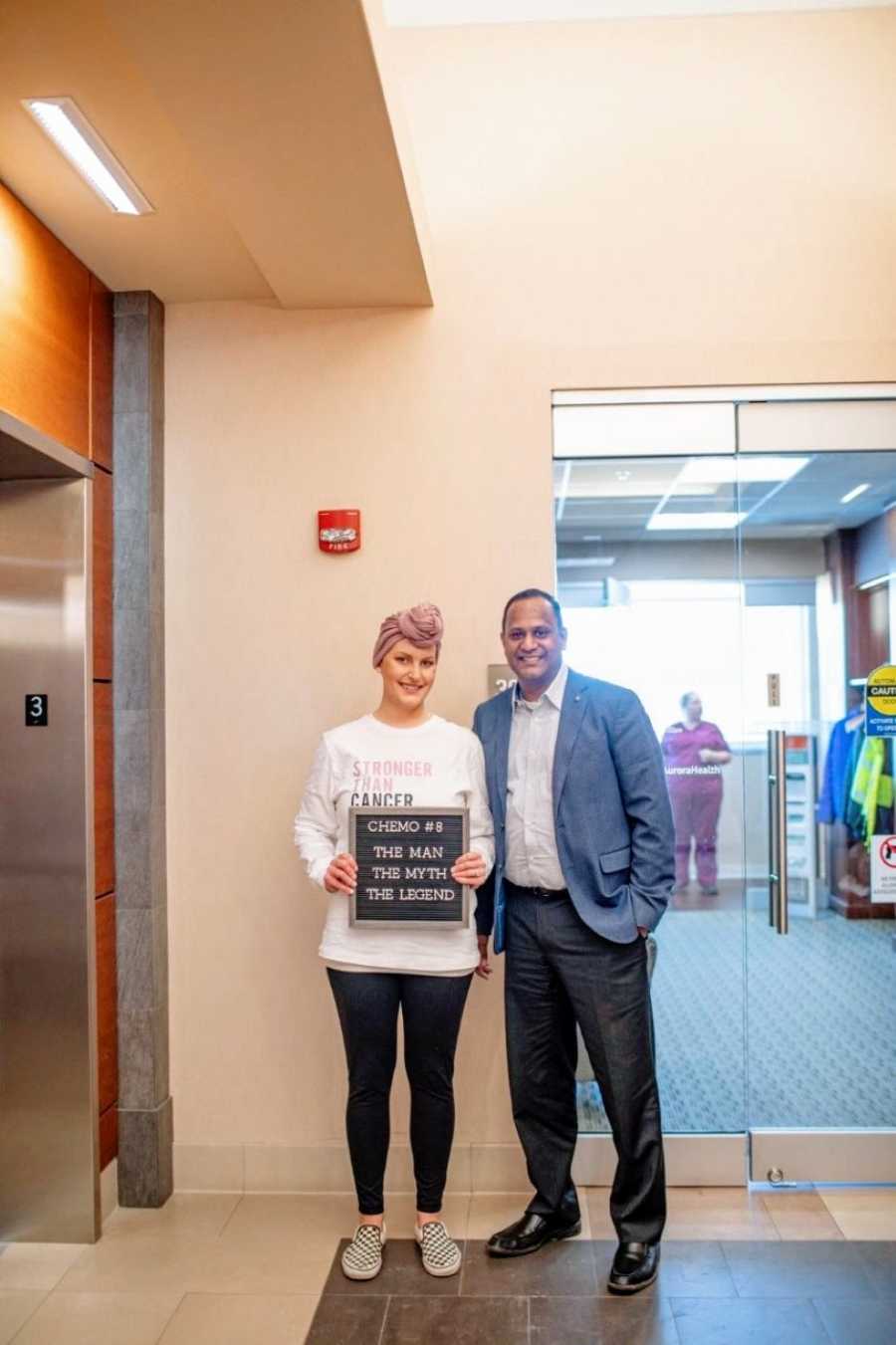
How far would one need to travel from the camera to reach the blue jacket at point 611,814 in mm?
2555

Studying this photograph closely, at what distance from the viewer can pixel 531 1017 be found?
8.85 feet

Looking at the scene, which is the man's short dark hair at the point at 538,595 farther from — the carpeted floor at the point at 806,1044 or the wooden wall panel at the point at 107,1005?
the wooden wall panel at the point at 107,1005

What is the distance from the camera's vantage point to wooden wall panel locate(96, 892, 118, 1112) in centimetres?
292

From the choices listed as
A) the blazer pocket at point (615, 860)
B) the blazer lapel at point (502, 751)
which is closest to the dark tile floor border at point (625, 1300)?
the blazer pocket at point (615, 860)

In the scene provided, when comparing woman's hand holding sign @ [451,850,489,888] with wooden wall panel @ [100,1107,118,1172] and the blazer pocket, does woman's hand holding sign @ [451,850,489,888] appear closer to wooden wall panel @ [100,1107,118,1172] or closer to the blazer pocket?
the blazer pocket

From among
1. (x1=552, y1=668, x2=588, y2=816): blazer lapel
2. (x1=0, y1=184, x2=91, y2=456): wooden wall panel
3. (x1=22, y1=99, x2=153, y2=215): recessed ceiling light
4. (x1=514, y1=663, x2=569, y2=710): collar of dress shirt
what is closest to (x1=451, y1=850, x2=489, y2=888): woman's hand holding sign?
(x1=552, y1=668, x2=588, y2=816): blazer lapel

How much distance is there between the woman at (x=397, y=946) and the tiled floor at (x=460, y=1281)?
0.15m

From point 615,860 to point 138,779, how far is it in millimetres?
1457

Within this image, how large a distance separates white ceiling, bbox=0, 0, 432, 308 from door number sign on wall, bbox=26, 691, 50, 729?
1.27 metres

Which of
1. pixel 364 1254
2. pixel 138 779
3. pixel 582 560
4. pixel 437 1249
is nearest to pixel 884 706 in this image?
pixel 437 1249

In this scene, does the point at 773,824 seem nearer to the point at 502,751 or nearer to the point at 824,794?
the point at 824,794

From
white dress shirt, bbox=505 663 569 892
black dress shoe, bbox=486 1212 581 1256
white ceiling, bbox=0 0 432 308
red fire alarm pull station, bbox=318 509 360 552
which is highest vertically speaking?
white ceiling, bbox=0 0 432 308

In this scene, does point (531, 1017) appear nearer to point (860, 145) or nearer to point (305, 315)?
point (305, 315)

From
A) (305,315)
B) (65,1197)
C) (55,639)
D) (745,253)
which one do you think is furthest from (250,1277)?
(745,253)
